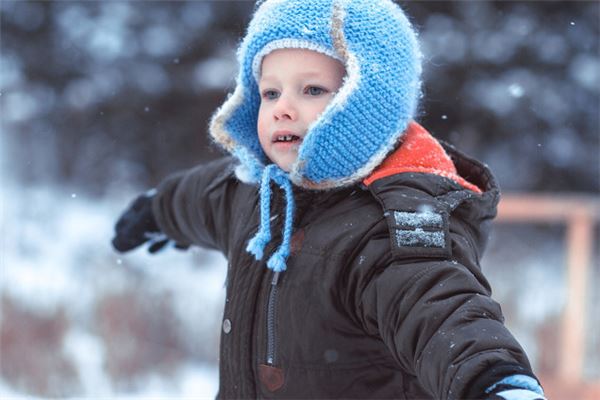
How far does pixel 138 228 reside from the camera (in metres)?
2.58

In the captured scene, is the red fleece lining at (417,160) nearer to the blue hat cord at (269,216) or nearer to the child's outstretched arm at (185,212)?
the blue hat cord at (269,216)

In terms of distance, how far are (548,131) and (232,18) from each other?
3670 mm

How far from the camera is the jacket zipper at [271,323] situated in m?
1.75

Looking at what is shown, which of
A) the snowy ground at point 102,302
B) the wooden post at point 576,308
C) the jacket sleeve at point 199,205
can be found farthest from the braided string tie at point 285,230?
the wooden post at point 576,308

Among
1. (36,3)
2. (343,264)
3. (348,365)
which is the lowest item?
(348,365)

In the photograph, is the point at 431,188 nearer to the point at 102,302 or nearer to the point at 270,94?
the point at 270,94

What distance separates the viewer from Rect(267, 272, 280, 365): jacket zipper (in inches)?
68.9

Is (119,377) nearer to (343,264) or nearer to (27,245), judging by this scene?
(27,245)

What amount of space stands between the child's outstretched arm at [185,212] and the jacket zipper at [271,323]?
1.48 feet

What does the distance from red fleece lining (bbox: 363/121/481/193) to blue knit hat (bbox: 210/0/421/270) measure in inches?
0.9

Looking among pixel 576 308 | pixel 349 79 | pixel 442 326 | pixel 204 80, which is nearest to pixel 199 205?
pixel 349 79

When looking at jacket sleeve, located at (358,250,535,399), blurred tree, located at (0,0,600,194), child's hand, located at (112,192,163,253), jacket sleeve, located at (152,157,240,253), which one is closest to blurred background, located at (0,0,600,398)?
blurred tree, located at (0,0,600,194)

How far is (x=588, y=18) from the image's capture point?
860cm

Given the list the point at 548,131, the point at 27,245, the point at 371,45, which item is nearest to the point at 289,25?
the point at 371,45
